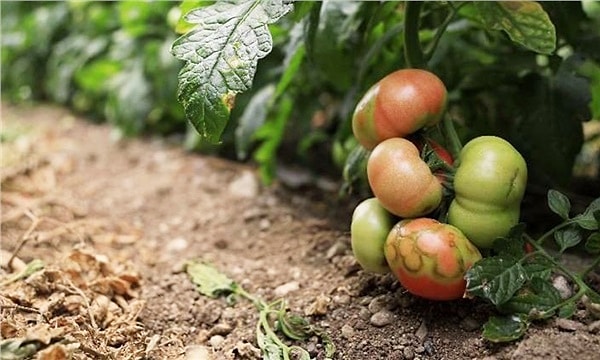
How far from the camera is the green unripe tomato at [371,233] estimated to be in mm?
1189

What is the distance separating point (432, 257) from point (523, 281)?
13 cm

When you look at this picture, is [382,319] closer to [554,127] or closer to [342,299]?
[342,299]

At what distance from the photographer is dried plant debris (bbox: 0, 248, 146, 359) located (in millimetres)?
1059

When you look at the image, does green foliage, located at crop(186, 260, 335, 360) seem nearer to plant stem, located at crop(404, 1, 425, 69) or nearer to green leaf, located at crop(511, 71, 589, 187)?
plant stem, located at crop(404, 1, 425, 69)

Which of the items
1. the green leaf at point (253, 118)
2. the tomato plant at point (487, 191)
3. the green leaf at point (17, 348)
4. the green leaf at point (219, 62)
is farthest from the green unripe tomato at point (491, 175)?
the green leaf at point (253, 118)

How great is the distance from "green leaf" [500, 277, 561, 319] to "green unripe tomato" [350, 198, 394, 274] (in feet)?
0.66

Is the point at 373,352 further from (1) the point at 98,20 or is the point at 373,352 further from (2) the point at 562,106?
(1) the point at 98,20

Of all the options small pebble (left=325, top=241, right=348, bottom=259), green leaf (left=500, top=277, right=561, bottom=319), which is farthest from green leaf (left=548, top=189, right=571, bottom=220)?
small pebble (left=325, top=241, right=348, bottom=259)

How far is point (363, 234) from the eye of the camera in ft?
3.93

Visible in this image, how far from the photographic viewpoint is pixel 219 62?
42.5 inches

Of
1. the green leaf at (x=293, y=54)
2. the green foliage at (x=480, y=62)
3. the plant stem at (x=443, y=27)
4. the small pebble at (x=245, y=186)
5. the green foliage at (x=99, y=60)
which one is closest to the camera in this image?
the plant stem at (x=443, y=27)

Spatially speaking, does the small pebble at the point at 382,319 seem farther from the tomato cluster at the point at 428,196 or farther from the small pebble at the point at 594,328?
the small pebble at the point at 594,328

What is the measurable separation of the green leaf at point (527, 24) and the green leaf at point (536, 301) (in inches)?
12.9

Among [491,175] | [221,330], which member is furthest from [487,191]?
[221,330]
